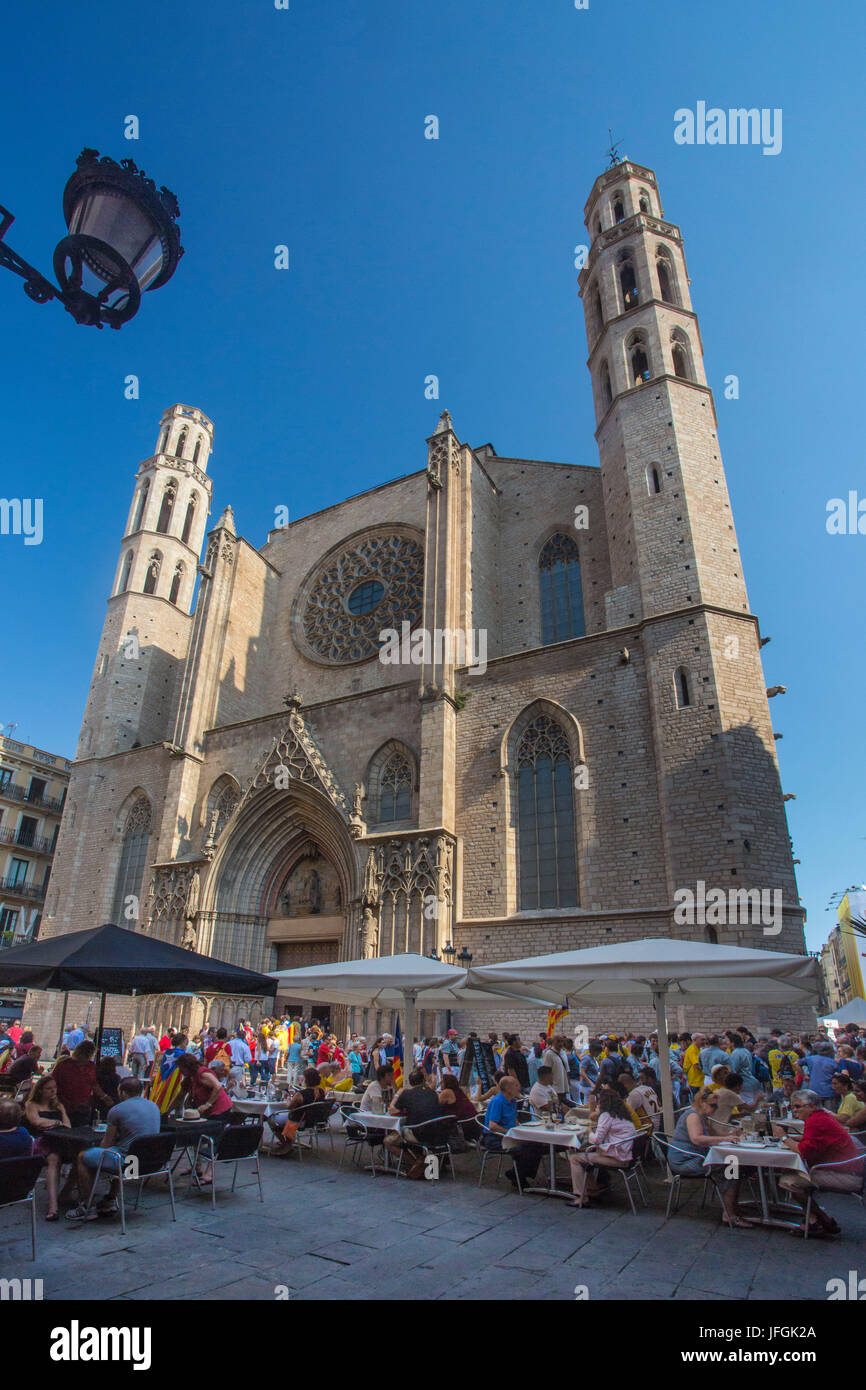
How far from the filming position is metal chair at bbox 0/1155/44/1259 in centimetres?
392

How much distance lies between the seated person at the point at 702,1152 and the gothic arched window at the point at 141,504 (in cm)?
2828

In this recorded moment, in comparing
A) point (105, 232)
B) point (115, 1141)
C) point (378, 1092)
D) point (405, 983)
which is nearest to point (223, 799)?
point (378, 1092)

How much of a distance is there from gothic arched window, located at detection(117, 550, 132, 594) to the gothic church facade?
108 mm

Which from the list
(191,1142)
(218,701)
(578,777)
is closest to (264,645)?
(218,701)

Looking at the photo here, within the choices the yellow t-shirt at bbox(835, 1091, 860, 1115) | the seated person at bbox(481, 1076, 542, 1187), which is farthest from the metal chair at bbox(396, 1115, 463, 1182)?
the yellow t-shirt at bbox(835, 1091, 860, 1115)

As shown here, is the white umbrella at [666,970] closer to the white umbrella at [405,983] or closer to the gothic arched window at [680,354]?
the white umbrella at [405,983]

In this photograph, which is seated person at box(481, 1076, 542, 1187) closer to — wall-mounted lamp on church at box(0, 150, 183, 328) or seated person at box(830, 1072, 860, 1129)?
seated person at box(830, 1072, 860, 1129)

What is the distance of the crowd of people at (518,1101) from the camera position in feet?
17.6

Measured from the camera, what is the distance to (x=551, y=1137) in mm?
6219

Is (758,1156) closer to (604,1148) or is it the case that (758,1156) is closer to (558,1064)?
(604,1148)

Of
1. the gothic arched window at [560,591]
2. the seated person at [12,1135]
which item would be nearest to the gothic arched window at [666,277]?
the gothic arched window at [560,591]
